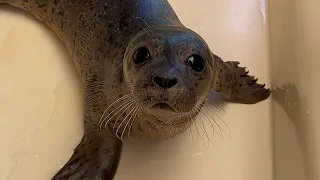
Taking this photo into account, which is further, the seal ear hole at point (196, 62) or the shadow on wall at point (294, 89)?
the shadow on wall at point (294, 89)

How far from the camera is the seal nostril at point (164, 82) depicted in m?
1.46

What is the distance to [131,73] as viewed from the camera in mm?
1590

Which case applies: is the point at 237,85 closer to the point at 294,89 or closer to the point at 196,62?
the point at 294,89

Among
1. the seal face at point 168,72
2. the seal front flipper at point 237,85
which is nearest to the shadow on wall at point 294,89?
the seal front flipper at point 237,85

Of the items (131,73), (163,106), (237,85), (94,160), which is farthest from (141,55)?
(237,85)

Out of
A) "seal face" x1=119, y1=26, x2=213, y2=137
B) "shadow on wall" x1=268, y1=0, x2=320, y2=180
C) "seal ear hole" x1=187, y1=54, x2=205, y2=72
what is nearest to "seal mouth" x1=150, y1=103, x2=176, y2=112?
"seal face" x1=119, y1=26, x2=213, y2=137

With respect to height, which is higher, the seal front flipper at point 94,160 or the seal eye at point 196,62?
the seal eye at point 196,62

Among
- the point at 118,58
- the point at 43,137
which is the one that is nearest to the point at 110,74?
the point at 118,58

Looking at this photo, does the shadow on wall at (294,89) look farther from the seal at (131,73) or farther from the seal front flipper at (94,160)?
the seal front flipper at (94,160)

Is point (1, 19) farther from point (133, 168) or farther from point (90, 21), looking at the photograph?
point (133, 168)

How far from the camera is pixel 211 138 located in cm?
196

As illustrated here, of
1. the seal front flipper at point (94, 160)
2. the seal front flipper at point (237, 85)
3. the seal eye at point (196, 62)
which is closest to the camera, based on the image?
the seal eye at point (196, 62)

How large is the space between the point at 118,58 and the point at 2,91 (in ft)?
1.45

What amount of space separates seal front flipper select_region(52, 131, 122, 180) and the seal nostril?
40 centimetres
